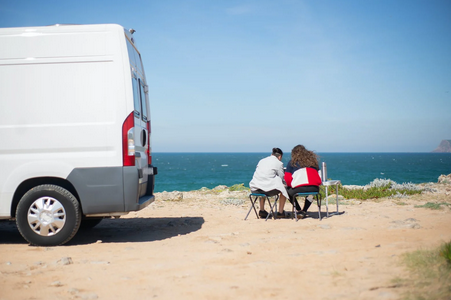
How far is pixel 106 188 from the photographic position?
5.62 metres

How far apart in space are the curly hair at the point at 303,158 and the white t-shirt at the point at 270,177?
442mm

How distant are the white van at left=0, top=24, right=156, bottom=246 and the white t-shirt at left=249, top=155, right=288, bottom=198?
3241 mm

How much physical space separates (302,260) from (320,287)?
0.96 m

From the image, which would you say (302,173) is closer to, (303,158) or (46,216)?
(303,158)

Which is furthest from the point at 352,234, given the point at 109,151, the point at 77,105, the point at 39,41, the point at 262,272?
the point at 39,41

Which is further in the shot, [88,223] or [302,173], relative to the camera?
→ [302,173]

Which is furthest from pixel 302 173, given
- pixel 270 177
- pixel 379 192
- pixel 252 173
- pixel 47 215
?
pixel 252 173

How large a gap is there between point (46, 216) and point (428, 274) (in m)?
4.97

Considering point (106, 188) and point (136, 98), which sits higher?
point (136, 98)

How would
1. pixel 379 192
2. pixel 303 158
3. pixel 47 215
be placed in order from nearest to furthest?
1. pixel 47 215
2. pixel 303 158
3. pixel 379 192

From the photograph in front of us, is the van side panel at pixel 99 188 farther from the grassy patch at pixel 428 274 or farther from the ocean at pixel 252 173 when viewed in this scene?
the ocean at pixel 252 173

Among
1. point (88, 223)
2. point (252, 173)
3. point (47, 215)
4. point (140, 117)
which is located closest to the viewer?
point (47, 215)

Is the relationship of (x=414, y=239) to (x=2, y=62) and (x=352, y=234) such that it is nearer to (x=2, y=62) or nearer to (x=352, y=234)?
(x=352, y=234)

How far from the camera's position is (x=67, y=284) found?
156 inches
